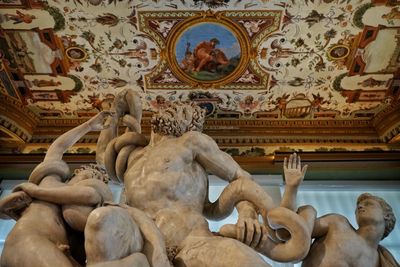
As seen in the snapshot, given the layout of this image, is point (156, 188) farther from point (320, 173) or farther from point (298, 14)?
point (320, 173)

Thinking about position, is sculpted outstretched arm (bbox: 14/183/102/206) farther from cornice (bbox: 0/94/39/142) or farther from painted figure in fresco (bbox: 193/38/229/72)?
cornice (bbox: 0/94/39/142)

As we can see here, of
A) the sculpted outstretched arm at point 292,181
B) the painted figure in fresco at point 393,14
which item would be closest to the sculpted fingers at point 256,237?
the sculpted outstretched arm at point 292,181

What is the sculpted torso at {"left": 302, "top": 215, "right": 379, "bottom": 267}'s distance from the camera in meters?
1.86

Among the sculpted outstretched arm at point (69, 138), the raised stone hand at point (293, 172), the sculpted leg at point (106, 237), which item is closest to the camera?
the sculpted leg at point (106, 237)

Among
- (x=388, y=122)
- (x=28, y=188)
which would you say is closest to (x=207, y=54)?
(x=388, y=122)

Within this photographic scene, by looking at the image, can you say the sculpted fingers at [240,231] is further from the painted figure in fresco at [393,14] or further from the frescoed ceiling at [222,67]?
the painted figure in fresco at [393,14]

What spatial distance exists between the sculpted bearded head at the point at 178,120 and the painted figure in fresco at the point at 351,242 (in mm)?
889

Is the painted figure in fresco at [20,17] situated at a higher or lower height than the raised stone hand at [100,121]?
higher

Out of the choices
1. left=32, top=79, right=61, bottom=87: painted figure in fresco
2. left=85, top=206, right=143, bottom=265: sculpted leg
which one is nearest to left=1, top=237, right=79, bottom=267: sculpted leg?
left=85, top=206, right=143, bottom=265: sculpted leg

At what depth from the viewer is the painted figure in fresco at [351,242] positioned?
1.88 m

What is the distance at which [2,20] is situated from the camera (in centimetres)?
646

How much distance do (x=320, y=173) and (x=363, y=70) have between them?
71.1 inches

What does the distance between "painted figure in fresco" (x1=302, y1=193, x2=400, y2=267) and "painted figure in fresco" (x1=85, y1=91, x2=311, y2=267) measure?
0.21 m

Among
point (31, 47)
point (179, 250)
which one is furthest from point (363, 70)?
point (179, 250)
